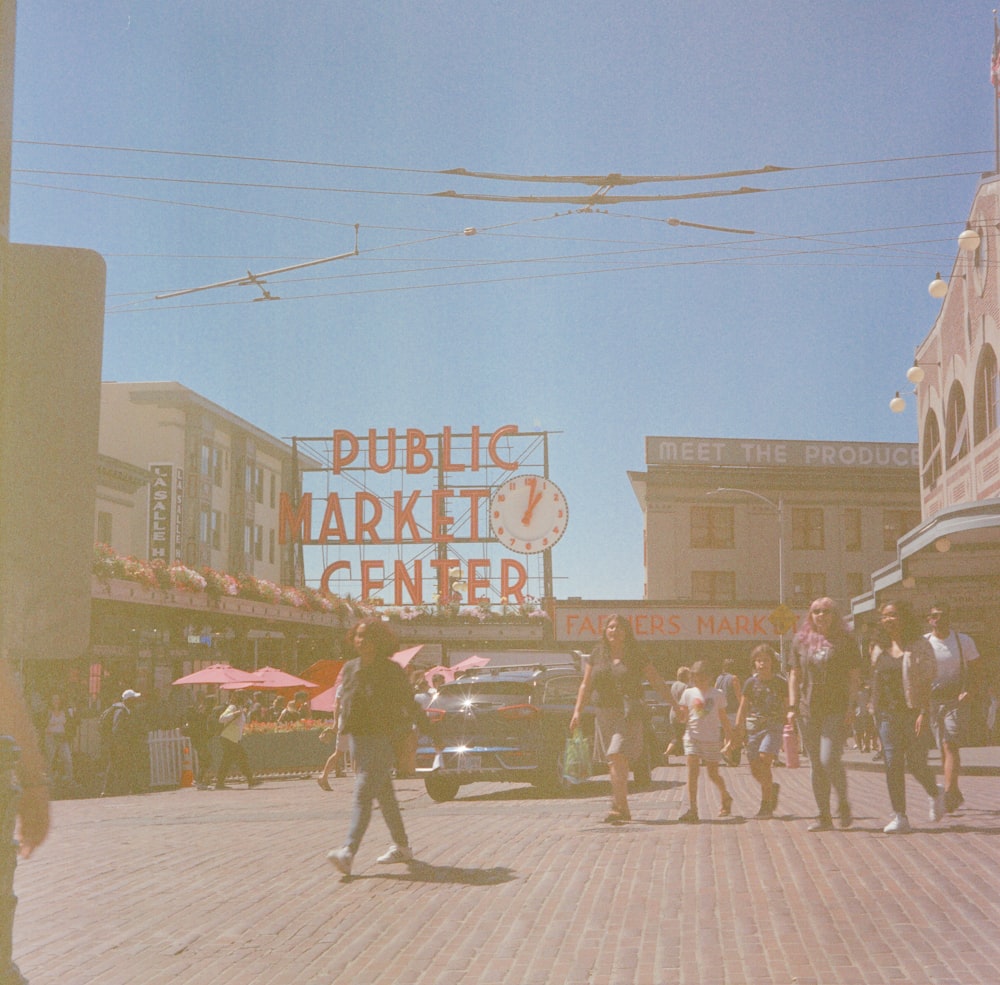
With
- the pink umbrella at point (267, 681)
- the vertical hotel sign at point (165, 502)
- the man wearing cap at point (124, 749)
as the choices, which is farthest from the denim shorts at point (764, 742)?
the vertical hotel sign at point (165, 502)

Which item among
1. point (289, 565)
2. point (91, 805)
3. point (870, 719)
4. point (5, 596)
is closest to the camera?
point (5, 596)

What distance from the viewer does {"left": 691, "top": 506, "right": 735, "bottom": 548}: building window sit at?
65.9 m

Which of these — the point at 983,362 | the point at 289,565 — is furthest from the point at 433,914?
the point at 289,565

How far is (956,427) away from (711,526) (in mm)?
31296

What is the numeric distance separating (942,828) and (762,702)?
270 cm

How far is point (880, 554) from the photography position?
218 ft

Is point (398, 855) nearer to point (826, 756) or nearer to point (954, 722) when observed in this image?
point (826, 756)

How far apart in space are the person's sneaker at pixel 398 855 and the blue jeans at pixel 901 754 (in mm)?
3661

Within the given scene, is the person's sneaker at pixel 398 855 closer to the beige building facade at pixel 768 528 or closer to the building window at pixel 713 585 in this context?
the beige building facade at pixel 768 528

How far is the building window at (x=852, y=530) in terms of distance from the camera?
6669 cm

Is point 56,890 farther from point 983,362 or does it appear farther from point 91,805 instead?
point 983,362

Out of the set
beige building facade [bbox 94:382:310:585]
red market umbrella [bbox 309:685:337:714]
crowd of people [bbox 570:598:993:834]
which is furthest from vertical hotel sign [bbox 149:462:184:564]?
crowd of people [bbox 570:598:993:834]

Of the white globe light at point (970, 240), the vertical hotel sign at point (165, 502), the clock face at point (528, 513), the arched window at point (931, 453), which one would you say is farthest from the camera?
the clock face at point (528, 513)

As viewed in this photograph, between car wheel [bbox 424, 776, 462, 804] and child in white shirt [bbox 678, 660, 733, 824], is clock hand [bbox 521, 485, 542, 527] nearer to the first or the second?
car wheel [bbox 424, 776, 462, 804]
